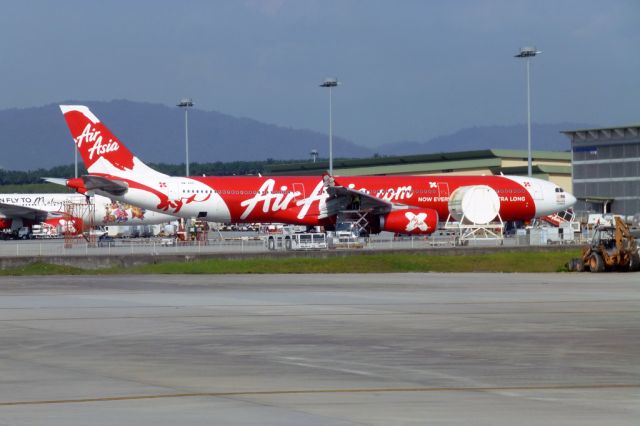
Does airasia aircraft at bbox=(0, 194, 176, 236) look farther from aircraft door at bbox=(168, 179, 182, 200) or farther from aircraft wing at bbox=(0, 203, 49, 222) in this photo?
aircraft door at bbox=(168, 179, 182, 200)

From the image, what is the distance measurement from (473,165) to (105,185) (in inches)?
2402

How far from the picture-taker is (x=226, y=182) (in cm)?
6925

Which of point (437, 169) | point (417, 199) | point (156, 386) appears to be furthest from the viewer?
point (437, 169)

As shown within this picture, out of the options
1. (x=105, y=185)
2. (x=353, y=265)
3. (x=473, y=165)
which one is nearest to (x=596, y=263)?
(x=353, y=265)

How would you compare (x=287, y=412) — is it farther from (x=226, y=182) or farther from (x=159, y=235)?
(x=159, y=235)

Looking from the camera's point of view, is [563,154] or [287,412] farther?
[563,154]

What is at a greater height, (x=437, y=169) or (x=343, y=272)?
(x=437, y=169)

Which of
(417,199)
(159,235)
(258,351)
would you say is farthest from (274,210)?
(258,351)

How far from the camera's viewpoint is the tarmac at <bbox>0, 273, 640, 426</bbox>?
12555 mm

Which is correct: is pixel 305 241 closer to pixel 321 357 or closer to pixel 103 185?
pixel 103 185

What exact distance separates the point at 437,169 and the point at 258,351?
10612 cm

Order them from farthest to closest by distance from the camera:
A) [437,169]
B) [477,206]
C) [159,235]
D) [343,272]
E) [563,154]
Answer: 1. [563,154]
2. [437,169]
3. [159,235]
4. [477,206]
5. [343,272]

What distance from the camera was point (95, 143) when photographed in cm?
6950

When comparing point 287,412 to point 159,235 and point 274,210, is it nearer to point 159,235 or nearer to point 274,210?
point 274,210
